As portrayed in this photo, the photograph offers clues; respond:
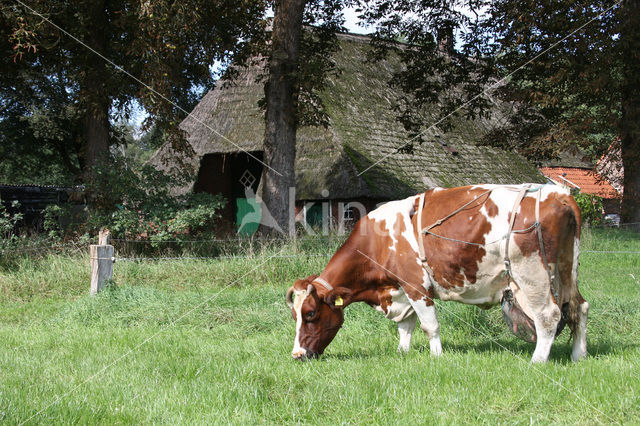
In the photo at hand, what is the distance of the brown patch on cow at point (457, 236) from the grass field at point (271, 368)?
68cm

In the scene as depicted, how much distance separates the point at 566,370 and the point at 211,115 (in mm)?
18566

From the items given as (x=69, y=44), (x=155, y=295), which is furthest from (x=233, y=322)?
(x=69, y=44)

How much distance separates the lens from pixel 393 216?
5324 mm

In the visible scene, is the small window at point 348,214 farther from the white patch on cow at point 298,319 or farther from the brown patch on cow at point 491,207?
the brown patch on cow at point 491,207

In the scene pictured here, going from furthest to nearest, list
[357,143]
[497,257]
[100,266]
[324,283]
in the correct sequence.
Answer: [357,143] < [100,266] < [324,283] < [497,257]

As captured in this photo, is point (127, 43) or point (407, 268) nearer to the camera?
point (407, 268)

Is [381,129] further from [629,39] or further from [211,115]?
[629,39]

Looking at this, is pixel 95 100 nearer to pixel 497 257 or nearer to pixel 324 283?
pixel 324 283

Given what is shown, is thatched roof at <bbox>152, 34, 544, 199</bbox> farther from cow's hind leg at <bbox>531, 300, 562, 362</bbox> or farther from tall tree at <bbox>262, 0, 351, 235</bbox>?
cow's hind leg at <bbox>531, 300, 562, 362</bbox>

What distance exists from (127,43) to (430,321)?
32.4 ft

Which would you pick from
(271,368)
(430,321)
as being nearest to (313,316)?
(271,368)

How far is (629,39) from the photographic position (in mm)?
13008

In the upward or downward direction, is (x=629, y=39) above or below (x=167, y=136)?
above

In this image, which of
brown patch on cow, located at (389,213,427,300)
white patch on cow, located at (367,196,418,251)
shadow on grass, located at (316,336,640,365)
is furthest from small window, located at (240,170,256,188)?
brown patch on cow, located at (389,213,427,300)
